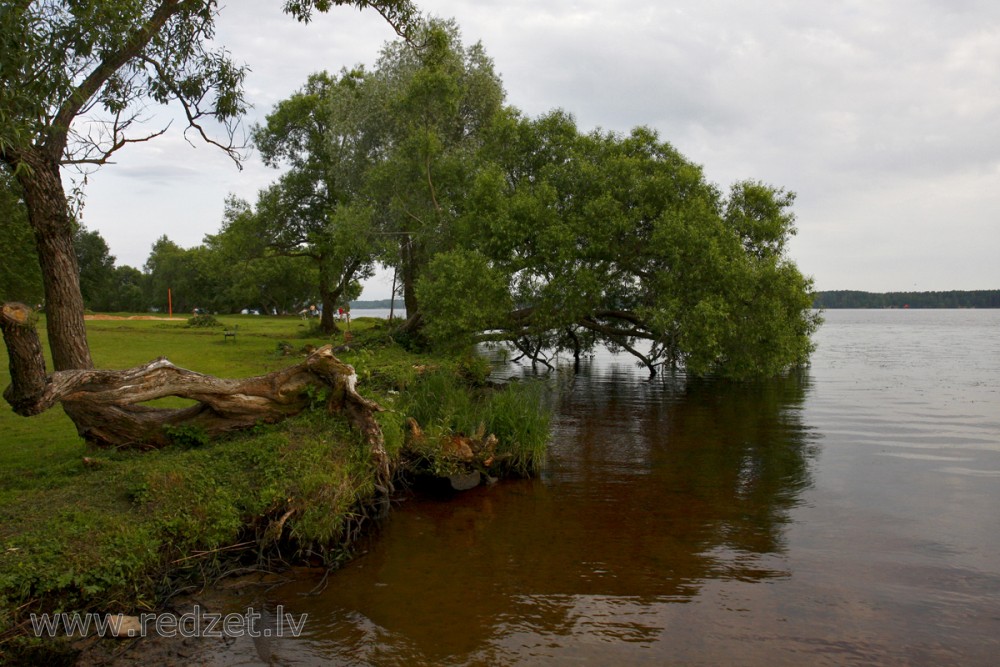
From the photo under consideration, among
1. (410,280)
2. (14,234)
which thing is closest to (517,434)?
(14,234)

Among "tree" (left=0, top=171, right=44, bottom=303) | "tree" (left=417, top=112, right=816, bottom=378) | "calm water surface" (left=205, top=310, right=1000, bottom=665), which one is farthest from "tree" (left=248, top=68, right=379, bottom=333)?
"calm water surface" (left=205, top=310, right=1000, bottom=665)

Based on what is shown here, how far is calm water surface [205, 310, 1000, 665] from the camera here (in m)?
7.12

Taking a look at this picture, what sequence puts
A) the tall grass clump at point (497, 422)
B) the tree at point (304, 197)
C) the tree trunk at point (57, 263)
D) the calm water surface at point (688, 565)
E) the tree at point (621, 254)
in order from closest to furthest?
the calm water surface at point (688, 565) < the tree trunk at point (57, 263) < the tall grass clump at point (497, 422) < the tree at point (621, 254) < the tree at point (304, 197)

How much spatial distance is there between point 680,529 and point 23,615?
8.17 meters

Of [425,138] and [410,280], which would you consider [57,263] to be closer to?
[425,138]

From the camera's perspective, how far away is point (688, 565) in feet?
30.0

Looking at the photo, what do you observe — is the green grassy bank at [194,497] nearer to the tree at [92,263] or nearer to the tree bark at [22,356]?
the tree bark at [22,356]

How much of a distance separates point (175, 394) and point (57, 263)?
2.47m

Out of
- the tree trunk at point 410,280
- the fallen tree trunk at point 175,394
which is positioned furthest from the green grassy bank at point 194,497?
the tree trunk at point 410,280

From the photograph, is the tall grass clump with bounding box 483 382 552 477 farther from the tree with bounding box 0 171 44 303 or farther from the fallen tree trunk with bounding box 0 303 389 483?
the tree with bounding box 0 171 44 303

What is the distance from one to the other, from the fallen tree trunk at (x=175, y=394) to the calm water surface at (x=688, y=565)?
91.4 inches

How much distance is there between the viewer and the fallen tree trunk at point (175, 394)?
30.9 ft

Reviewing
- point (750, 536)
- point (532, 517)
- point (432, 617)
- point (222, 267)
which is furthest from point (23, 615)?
point (222, 267)

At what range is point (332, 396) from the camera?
11.3 meters
